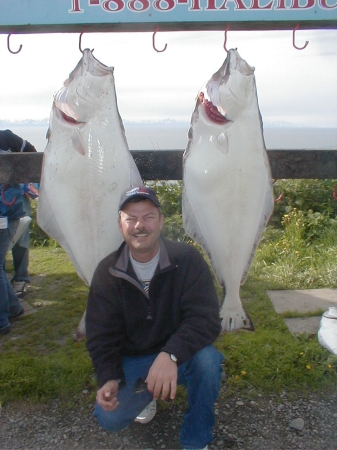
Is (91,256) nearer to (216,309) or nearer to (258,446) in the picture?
(216,309)

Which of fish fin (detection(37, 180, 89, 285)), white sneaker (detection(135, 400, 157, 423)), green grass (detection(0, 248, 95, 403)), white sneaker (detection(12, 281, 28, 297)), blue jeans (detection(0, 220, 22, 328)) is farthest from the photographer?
Result: white sneaker (detection(12, 281, 28, 297))

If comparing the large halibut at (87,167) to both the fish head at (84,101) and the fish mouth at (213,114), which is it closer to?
the fish head at (84,101)

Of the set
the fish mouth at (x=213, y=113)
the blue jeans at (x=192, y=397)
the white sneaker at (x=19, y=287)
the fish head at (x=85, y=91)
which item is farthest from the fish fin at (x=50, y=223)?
the white sneaker at (x=19, y=287)

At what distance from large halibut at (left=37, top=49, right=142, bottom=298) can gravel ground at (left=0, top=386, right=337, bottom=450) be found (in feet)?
2.70

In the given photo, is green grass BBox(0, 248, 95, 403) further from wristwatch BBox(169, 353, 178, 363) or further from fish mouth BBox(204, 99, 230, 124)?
fish mouth BBox(204, 99, 230, 124)

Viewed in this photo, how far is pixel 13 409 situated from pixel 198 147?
178cm

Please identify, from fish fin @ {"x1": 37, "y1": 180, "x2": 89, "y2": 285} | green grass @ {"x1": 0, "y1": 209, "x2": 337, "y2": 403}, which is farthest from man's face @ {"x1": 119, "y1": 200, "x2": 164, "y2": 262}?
green grass @ {"x1": 0, "y1": 209, "x2": 337, "y2": 403}

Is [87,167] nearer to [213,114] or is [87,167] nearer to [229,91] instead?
[213,114]

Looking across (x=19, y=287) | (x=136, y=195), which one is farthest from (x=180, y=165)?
(x=19, y=287)

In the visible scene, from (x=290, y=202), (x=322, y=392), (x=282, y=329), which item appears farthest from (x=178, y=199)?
(x=322, y=392)

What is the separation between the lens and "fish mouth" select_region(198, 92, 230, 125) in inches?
89.7

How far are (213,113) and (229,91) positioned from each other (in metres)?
0.13

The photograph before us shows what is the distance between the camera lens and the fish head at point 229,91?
7.40 ft

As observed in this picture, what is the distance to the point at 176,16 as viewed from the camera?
2.28 metres
